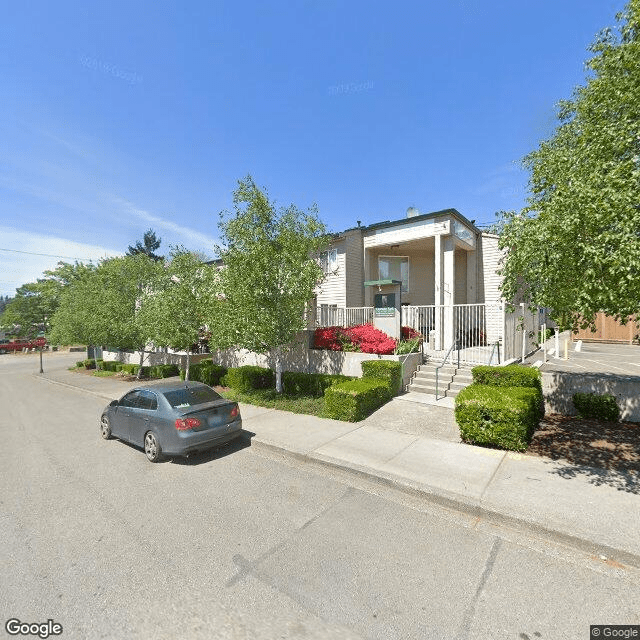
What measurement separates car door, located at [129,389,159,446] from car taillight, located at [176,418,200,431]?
785 mm

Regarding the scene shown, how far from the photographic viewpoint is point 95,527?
446 centimetres

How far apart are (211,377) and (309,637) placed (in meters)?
13.9

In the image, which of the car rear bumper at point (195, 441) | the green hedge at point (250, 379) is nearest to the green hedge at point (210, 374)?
the green hedge at point (250, 379)

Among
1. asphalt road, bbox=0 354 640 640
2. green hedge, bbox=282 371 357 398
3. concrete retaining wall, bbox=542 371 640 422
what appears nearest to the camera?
asphalt road, bbox=0 354 640 640

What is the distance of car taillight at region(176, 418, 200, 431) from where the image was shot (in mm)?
6375

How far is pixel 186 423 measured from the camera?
6.44 metres

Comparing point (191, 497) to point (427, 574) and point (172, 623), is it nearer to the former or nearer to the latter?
point (172, 623)

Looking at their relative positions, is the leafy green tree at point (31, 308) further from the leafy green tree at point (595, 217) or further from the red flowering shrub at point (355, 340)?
the leafy green tree at point (595, 217)

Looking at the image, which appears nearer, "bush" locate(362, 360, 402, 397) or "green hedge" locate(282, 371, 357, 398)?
"bush" locate(362, 360, 402, 397)

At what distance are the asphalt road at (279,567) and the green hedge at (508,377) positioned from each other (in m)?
5.30

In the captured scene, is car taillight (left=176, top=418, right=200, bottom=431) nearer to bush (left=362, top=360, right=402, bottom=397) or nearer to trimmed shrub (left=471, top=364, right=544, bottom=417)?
bush (left=362, top=360, right=402, bottom=397)

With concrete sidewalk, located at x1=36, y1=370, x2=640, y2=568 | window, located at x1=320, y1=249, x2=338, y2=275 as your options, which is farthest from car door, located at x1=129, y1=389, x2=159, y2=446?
window, located at x1=320, y1=249, x2=338, y2=275

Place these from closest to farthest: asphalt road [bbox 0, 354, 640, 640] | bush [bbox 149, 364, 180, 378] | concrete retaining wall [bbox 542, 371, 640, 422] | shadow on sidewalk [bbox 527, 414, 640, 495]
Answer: asphalt road [bbox 0, 354, 640, 640], shadow on sidewalk [bbox 527, 414, 640, 495], concrete retaining wall [bbox 542, 371, 640, 422], bush [bbox 149, 364, 180, 378]

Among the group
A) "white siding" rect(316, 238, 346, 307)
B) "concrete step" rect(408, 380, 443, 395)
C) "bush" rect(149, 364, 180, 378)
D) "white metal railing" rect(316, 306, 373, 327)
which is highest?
"white siding" rect(316, 238, 346, 307)
